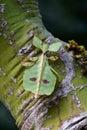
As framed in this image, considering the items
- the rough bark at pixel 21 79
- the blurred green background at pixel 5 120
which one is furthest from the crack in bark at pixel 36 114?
the blurred green background at pixel 5 120

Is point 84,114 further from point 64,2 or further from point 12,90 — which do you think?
point 64,2

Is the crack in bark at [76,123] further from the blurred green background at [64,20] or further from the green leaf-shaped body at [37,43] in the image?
the blurred green background at [64,20]

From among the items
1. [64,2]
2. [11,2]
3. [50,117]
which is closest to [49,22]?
[64,2]

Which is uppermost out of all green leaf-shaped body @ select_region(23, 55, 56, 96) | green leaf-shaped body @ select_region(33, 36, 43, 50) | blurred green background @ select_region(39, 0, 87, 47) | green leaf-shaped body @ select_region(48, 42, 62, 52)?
green leaf-shaped body @ select_region(33, 36, 43, 50)

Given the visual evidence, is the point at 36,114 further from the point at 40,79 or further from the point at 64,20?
the point at 64,20

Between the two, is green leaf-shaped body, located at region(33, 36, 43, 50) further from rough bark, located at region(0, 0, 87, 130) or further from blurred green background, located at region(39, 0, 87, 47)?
blurred green background, located at region(39, 0, 87, 47)

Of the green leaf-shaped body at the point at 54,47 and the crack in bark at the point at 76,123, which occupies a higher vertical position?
the green leaf-shaped body at the point at 54,47

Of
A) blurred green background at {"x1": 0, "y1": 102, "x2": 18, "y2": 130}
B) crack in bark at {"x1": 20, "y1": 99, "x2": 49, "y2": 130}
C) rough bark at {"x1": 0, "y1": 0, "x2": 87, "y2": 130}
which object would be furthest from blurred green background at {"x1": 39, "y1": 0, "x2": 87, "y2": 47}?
crack in bark at {"x1": 20, "y1": 99, "x2": 49, "y2": 130}

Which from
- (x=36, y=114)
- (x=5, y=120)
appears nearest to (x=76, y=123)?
(x=36, y=114)
